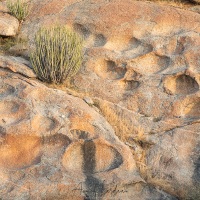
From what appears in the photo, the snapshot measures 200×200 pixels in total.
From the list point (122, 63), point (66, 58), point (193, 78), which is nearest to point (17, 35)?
point (66, 58)

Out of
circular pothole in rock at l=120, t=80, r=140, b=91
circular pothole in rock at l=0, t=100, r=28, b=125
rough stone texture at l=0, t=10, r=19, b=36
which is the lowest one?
circular pothole in rock at l=0, t=100, r=28, b=125

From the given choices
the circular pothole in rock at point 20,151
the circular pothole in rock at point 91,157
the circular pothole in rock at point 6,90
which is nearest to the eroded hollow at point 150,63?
the circular pothole in rock at point 91,157

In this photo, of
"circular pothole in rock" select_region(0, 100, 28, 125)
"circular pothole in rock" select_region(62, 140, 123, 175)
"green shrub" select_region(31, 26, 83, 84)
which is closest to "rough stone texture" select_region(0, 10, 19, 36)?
"green shrub" select_region(31, 26, 83, 84)

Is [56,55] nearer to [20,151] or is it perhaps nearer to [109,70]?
[109,70]

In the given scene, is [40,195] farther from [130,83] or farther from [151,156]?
[130,83]

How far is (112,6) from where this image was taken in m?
7.75

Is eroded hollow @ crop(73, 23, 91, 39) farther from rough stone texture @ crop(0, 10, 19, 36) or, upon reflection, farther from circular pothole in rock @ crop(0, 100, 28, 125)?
circular pothole in rock @ crop(0, 100, 28, 125)

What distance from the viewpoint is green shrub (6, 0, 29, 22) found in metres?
7.93

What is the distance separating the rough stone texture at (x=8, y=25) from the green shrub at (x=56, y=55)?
1.30 meters

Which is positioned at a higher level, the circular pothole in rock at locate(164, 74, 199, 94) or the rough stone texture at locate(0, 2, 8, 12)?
the circular pothole in rock at locate(164, 74, 199, 94)

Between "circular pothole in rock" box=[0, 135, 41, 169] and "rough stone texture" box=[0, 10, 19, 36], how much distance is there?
3.05m

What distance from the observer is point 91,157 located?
5.18m

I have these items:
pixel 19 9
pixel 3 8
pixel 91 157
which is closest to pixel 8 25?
pixel 19 9

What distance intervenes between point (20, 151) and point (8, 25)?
335 centimetres
